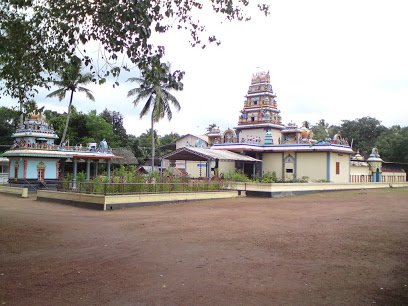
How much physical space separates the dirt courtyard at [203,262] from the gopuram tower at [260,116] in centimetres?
2411

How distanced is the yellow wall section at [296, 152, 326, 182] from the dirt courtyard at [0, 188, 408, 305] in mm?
19585

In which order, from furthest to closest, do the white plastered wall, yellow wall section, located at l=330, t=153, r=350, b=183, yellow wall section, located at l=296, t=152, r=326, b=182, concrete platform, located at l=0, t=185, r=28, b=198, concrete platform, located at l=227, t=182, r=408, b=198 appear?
the white plastered wall, yellow wall section, located at l=330, t=153, r=350, b=183, yellow wall section, located at l=296, t=152, r=326, b=182, concrete platform, located at l=0, t=185, r=28, b=198, concrete platform, located at l=227, t=182, r=408, b=198

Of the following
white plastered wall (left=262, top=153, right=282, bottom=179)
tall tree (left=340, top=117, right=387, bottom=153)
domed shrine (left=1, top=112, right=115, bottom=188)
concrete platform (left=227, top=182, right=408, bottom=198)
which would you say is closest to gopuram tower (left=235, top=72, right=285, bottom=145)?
white plastered wall (left=262, top=153, right=282, bottom=179)

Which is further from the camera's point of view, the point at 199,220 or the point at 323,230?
the point at 199,220

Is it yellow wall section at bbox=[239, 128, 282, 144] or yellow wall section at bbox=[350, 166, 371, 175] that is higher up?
yellow wall section at bbox=[239, 128, 282, 144]

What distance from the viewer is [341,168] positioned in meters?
34.5

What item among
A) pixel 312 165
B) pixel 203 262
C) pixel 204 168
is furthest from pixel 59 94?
pixel 203 262

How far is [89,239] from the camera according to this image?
1005 centimetres

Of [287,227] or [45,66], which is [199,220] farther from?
[45,66]

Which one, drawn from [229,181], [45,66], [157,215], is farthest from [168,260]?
[229,181]

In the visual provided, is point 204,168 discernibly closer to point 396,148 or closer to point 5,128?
point 5,128

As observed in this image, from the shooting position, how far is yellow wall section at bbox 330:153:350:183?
109 ft

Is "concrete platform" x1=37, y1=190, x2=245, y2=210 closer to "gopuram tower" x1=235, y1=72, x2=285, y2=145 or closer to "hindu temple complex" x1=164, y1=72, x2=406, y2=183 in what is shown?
"hindu temple complex" x1=164, y1=72, x2=406, y2=183

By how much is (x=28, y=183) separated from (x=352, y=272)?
29761 millimetres
